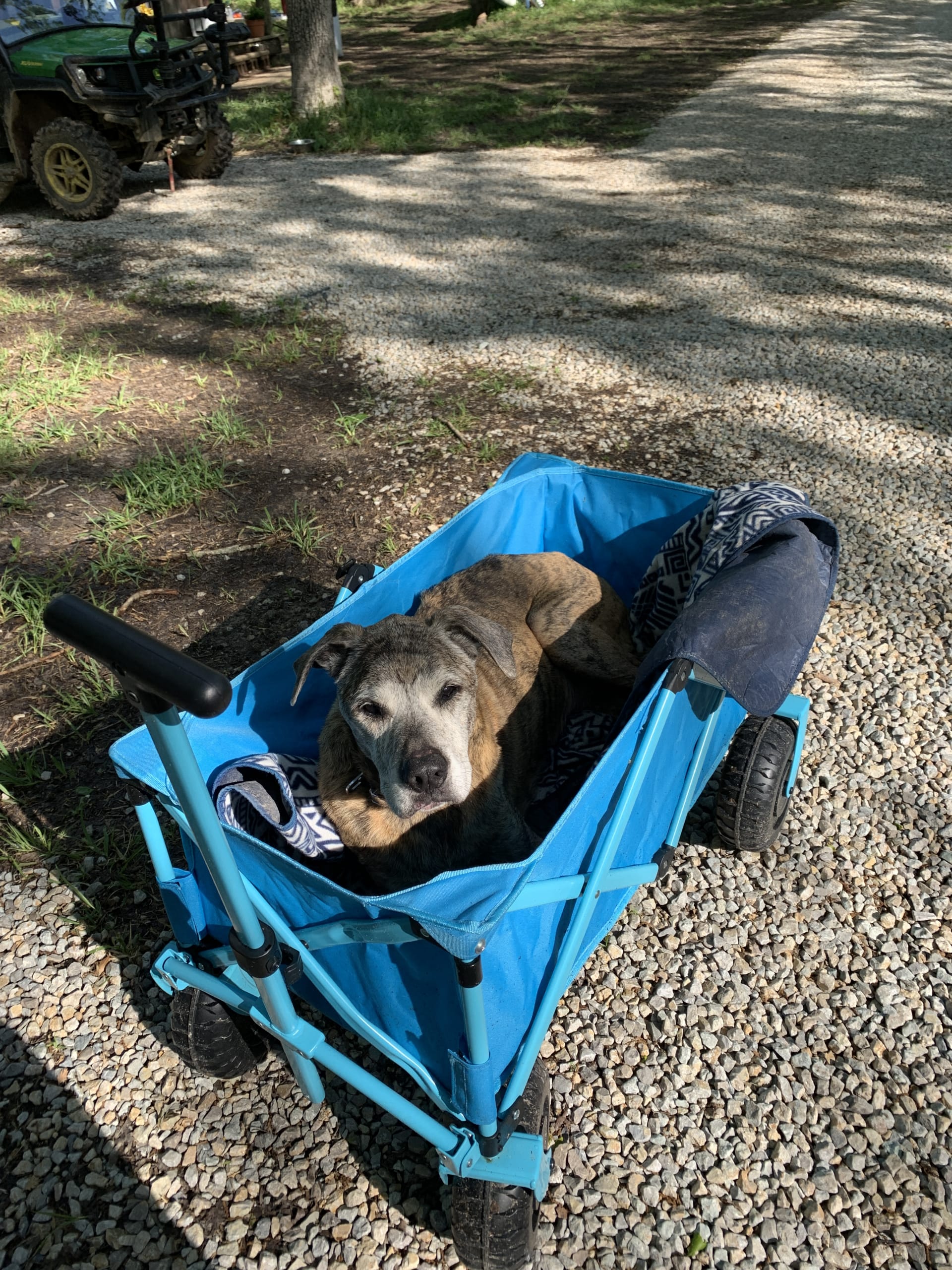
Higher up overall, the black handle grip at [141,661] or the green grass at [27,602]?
the black handle grip at [141,661]

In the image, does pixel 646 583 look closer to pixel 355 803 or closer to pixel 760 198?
pixel 355 803

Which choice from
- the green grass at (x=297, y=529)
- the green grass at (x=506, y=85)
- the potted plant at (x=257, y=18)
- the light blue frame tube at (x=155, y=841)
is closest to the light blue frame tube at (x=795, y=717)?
the light blue frame tube at (x=155, y=841)

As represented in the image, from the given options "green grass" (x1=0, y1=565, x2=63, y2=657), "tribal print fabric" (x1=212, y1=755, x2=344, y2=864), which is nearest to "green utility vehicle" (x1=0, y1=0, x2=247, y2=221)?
"green grass" (x1=0, y1=565, x2=63, y2=657)

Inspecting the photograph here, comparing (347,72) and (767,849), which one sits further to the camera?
(347,72)

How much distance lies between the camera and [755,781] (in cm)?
319

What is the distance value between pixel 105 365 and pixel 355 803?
5595mm

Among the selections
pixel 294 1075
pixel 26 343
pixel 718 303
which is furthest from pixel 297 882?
pixel 718 303

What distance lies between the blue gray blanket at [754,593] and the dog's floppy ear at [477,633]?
0.48 metres

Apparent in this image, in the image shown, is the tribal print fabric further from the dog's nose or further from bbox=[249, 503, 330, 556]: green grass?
bbox=[249, 503, 330, 556]: green grass

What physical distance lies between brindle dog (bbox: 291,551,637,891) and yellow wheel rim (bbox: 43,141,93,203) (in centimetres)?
950

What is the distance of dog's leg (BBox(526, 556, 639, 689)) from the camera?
3684 mm

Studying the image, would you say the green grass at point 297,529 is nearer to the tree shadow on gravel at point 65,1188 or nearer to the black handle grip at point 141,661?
the tree shadow on gravel at point 65,1188

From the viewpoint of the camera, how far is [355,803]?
284 cm

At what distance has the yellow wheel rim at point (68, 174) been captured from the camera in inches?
392
